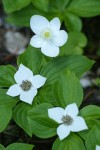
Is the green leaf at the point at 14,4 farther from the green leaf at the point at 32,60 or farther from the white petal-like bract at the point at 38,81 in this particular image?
the white petal-like bract at the point at 38,81

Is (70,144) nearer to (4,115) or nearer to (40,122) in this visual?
(40,122)

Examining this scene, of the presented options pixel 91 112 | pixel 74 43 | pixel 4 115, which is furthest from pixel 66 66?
pixel 74 43

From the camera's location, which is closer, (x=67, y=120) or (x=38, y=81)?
(x=67, y=120)

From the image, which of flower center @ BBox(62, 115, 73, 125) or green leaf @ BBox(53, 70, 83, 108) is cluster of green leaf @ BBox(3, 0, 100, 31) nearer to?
green leaf @ BBox(53, 70, 83, 108)

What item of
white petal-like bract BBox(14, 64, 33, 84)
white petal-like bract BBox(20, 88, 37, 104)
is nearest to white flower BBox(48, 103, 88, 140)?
white petal-like bract BBox(20, 88, 37, 104)

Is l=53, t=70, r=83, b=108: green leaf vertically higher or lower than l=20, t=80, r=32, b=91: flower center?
higher

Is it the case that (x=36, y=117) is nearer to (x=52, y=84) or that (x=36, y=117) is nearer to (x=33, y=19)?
(x=52, y=84)
